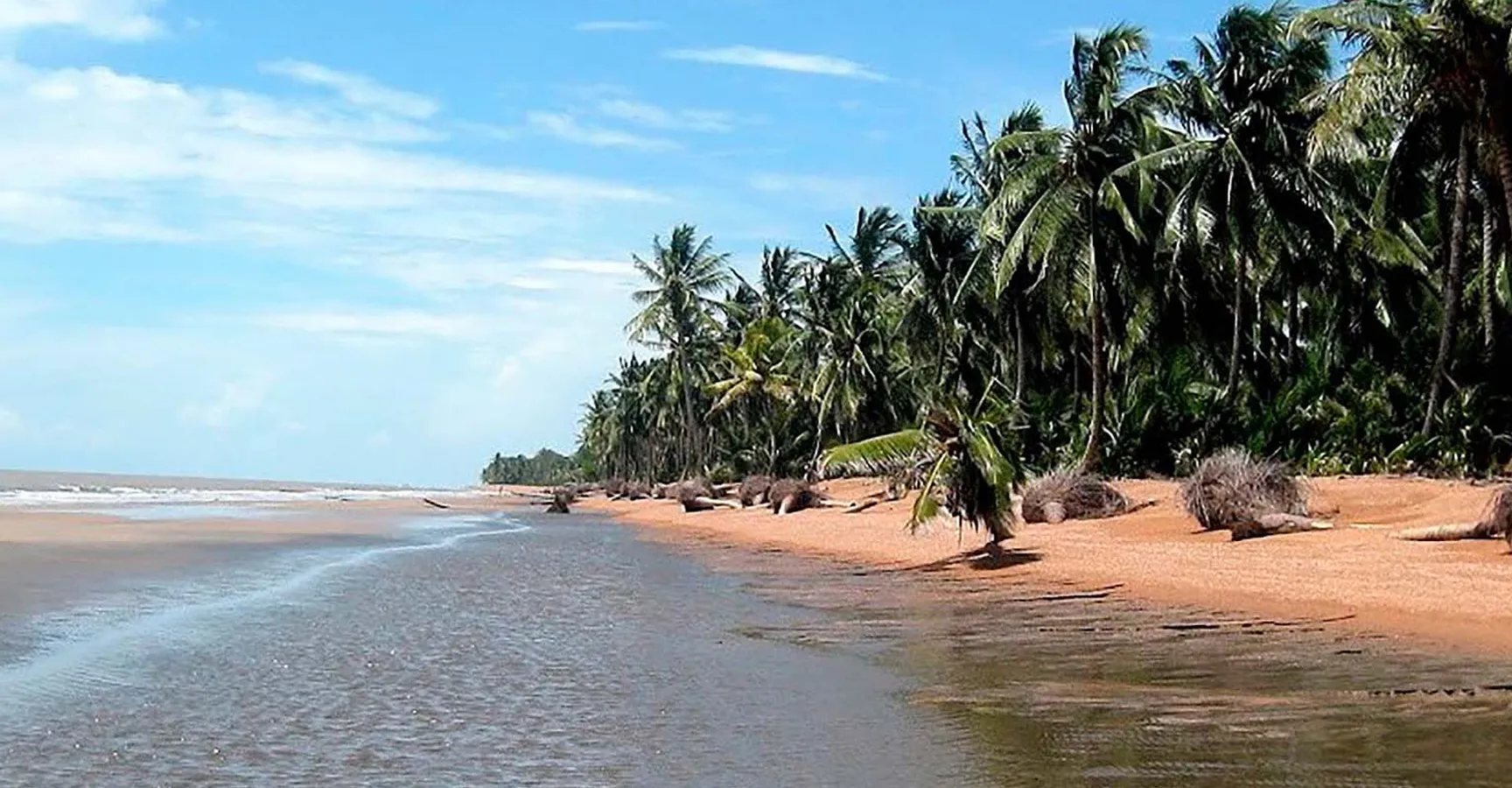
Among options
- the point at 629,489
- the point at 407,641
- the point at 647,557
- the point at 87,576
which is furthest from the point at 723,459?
the point at 407,641

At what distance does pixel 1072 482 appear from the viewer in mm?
24250

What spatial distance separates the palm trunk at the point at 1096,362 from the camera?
103ft

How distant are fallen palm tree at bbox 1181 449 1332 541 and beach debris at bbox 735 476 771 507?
2331 cm

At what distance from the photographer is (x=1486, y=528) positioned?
14.7m

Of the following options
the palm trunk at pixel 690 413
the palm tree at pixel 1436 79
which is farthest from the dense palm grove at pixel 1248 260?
the palm trunk at pixel 690 413

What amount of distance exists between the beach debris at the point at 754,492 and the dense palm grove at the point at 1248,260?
5879 millimetres

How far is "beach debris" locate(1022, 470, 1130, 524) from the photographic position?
23.7 meters

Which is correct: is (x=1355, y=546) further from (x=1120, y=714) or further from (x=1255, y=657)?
(x=1120, y=714)

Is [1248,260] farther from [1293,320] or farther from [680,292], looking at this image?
[680,292]

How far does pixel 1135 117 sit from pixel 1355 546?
19.1m

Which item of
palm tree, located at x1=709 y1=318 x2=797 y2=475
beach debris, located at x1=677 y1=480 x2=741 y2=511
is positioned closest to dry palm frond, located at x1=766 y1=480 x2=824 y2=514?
beach debris, located at x1=677 y1=480 x2=741 y2=511

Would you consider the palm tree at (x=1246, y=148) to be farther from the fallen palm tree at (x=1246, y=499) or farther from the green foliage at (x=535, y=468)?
the green foliage at (x=535, y=468)

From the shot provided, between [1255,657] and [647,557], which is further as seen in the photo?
[647,557]

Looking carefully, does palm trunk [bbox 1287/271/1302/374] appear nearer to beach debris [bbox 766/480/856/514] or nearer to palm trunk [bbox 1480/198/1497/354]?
palm trunk [bbox 1480/198/1497/354]
